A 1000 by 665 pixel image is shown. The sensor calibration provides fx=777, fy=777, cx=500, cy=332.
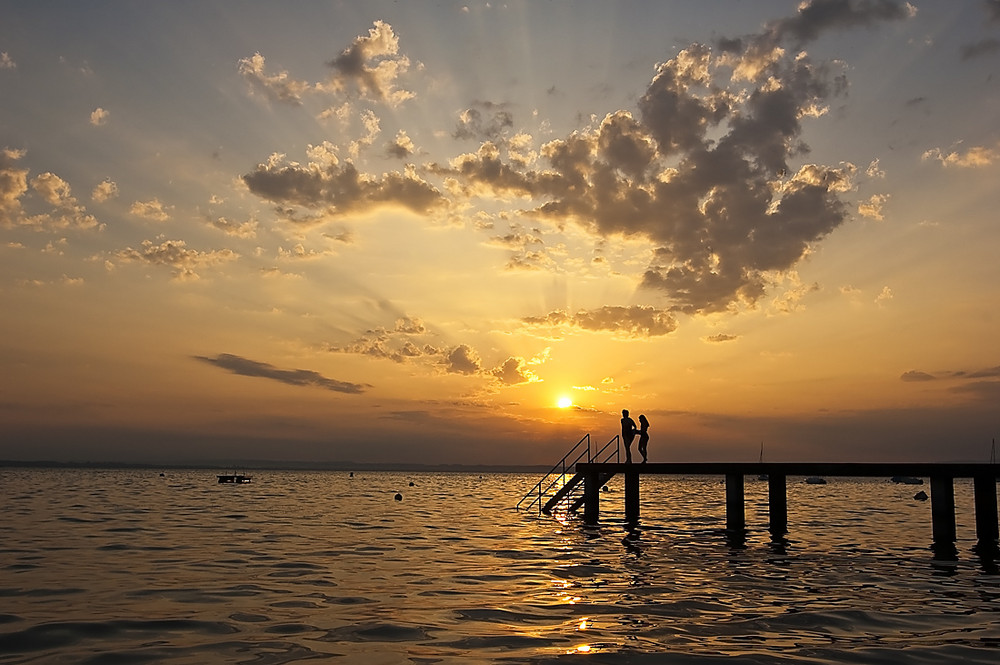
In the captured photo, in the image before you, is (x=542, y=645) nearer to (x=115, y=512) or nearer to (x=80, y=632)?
(x=80, y=632)

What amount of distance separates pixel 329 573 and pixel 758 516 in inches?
1269

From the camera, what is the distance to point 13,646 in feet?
35.2

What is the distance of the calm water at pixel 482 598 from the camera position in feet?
35.4

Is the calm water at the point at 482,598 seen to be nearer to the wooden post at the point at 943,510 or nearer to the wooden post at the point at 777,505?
the wooden post at the point at 943,510

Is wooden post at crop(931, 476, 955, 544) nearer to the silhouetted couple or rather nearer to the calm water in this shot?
the calm water

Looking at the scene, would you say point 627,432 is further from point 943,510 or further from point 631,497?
point 943,510

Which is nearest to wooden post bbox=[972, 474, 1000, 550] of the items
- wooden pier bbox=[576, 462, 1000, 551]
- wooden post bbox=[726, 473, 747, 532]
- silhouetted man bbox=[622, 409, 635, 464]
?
wooden pier bbox=[576, 462, 1000, 551]

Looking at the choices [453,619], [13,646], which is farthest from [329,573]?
[13,646]

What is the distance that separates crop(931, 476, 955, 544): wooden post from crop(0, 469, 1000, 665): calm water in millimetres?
761

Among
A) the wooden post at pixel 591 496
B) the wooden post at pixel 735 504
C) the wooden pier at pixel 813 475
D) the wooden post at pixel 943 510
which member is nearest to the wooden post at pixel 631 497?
the wooden pier at pixel 813 475

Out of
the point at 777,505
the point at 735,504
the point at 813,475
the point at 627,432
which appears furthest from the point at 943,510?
the point at 627,432

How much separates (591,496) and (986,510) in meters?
15.8

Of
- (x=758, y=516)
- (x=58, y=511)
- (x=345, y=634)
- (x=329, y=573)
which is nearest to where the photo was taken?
(x=345, y=634)

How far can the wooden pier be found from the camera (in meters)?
27.2
